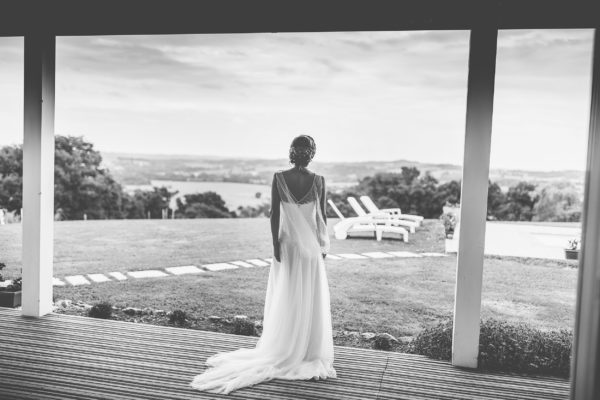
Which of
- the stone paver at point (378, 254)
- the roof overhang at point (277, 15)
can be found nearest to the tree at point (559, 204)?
the stone paver at point (378, 254)

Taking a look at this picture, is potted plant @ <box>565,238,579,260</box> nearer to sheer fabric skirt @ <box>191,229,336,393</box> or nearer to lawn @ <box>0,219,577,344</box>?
lawn @ <box>0,219,577,344</box>

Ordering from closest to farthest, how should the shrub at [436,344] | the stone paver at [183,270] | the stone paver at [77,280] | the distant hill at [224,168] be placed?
1. the shrub at [436,344]
2. the stone paver at [77,280]
3. the stone paver at [183,270]
4. the distant hill at [224,168]

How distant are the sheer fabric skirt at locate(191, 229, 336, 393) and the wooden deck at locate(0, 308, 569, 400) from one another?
0.51ft

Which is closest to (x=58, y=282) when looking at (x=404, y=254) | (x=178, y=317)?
(x=178, y=317)

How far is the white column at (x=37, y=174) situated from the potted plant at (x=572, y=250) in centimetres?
645

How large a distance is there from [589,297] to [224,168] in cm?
821

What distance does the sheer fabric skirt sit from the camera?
3.60m

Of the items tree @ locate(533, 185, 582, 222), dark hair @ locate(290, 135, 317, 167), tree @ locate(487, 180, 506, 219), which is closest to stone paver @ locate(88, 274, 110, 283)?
dark hair @ locate(290, 135, 317, 167)

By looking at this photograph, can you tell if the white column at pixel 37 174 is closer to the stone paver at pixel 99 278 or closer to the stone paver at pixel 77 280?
the stone paver at pixel 77 280

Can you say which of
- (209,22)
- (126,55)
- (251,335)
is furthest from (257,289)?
(126,55)

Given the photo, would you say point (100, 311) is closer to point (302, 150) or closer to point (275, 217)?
point (275, 217)

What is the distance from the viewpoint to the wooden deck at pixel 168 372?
3221mm

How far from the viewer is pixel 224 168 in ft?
32.4

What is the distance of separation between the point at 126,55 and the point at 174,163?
7.32 feet
